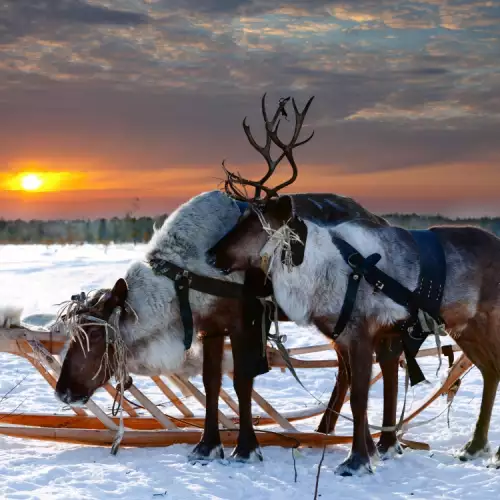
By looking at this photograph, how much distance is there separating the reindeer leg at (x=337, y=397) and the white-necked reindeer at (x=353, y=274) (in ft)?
1.87

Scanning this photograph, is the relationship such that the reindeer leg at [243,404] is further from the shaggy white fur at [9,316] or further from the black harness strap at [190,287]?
the shaggy white fur at [9,316]

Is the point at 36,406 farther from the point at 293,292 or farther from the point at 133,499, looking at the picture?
the point at 293,292

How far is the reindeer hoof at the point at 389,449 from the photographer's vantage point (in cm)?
619

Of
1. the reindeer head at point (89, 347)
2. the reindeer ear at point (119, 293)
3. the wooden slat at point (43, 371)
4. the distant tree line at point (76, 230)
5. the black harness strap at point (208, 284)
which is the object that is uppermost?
the black harness strap at point (208, 284)

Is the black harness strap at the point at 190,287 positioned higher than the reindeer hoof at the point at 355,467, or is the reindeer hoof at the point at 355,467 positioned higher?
the black harness strap at the point at 190,287

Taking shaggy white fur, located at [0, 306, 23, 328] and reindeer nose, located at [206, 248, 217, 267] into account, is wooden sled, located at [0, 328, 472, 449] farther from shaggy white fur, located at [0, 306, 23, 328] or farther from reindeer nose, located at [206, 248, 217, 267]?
reindeer nose, located at [206, 248, 217, 267]

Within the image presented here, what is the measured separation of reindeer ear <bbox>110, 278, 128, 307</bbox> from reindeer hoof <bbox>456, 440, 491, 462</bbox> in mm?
2870

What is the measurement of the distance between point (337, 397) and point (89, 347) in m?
2.13

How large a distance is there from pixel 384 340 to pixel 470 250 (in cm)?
96

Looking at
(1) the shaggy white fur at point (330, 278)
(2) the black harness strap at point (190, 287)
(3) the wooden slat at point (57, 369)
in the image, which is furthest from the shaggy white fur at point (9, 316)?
(1) the shaggy white fur at point (330, 278)

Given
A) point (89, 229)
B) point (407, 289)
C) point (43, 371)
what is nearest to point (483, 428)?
point (407, 289)

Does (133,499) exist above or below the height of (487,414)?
below

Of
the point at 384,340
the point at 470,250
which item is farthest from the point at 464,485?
the point at 470,250

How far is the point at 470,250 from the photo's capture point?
591 cm
